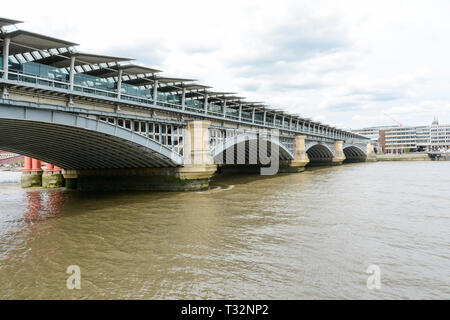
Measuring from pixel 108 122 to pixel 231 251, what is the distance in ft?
34.2

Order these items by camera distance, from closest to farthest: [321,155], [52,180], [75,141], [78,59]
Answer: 1. [78,59]
2. [75,141]
3. [52,180]
4. [321,155]

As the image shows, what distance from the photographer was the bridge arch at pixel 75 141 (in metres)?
12.9

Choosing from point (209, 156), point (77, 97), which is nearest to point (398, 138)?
point (209, 156)

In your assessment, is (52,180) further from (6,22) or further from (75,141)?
(6,22)

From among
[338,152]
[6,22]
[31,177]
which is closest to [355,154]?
[338,152]

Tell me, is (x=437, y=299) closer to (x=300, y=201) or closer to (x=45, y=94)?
(x=300, y=201)

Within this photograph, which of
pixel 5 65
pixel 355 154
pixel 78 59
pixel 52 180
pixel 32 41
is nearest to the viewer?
pixel 5 65

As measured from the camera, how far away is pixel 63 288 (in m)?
5.96

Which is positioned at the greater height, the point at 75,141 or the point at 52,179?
the point at 75,141

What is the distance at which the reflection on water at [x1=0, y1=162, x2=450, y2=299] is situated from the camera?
19.2 ft

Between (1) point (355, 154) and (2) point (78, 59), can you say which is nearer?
(2) point (78, 59)

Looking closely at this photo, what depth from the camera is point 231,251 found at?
320 inches

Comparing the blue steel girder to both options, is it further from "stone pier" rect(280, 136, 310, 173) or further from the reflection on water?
the reflection on water

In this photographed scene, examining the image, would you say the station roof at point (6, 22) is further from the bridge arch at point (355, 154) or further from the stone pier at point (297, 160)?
the bridge arch at point (355, 154)
